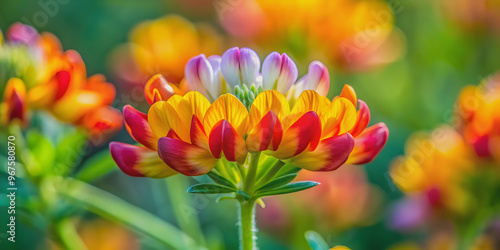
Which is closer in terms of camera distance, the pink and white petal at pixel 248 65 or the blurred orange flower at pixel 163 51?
Answer: the pink and white petal at pixel 248 65

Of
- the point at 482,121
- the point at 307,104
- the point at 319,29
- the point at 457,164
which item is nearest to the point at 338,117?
the point at 307,104

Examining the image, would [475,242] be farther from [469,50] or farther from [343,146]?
[469,50]

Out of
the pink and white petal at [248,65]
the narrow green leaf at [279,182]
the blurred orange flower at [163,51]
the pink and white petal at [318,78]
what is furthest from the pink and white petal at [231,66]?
the blurred orange flower at [163,51]

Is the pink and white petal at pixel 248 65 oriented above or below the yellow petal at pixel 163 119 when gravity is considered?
above

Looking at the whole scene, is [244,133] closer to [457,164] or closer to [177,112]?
[177,112]

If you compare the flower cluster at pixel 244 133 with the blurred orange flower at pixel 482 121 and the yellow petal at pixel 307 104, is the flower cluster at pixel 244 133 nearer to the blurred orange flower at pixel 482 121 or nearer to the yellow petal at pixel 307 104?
the yellow petal at pixel 307 104

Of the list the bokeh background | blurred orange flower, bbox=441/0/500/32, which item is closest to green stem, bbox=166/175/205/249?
the bokeh background

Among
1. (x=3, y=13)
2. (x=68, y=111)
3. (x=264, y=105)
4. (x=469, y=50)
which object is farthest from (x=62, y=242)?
(x=3, y=13)
